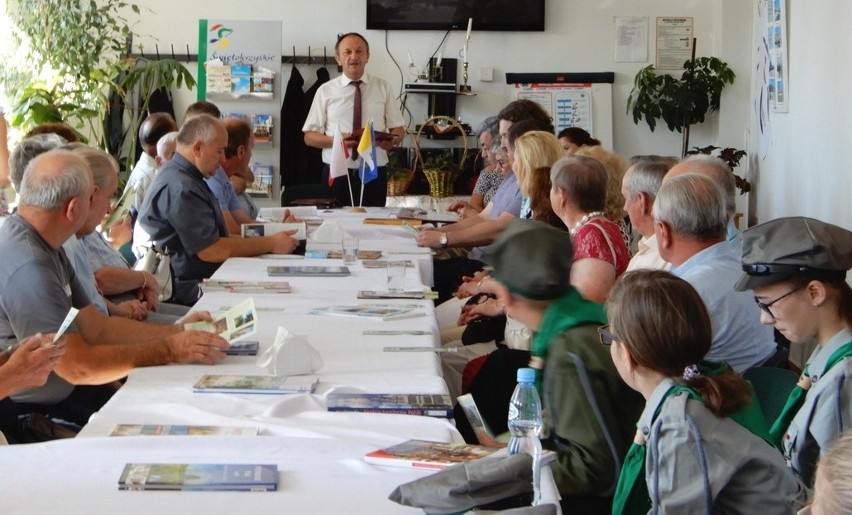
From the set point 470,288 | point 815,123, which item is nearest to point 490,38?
point 815,123

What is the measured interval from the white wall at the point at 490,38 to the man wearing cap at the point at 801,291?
7.78 meters

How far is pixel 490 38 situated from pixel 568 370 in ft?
26.8

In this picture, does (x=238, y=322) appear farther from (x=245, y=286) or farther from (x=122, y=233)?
(x=122, y=233)

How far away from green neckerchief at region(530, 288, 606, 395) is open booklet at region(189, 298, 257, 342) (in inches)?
34.1

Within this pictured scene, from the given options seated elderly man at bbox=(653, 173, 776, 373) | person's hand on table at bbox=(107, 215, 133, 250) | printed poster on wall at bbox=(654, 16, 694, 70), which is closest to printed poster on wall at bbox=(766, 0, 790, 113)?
printed poster on wall at bbox=(654, 16, 694, 70)

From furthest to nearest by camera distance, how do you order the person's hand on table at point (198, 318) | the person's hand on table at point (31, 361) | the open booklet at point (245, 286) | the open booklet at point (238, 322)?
the open booklet at point (245, 286) → the person's hand on table at point (198, 318) → the open booklet at point (238, 322) → the person's hand on table at point (31, 361)

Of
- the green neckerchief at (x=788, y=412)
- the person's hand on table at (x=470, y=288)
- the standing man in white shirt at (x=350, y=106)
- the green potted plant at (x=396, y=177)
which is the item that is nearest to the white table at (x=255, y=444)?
the green neckerchief at (x=788, y=412)

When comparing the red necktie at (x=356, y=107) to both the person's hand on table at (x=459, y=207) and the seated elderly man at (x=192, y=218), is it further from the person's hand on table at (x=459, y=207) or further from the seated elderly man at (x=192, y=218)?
the seated elderly man at (x=192, y=218)

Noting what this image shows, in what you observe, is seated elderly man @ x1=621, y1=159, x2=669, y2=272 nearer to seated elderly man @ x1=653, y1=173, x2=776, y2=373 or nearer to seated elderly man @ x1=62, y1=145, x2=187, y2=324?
seated elderly man @ x1=653, y1=173, x2=776, y2=373

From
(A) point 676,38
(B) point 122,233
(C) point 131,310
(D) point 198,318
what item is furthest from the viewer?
(A) point 676,38

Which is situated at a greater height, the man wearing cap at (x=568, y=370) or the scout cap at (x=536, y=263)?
the scout cap at (x=536, y=263)

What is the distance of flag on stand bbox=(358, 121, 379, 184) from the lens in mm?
7594

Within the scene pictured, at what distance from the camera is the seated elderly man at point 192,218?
16.9 feet

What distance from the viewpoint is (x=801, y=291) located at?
2523 mm
